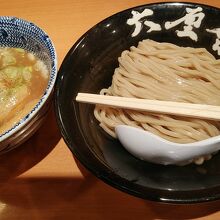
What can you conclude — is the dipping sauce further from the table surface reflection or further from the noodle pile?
the noodle pile

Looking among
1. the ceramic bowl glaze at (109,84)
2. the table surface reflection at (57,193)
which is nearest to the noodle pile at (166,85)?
the ceramic bowl glaze at (109,84)

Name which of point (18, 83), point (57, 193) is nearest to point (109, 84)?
point (18, 83)

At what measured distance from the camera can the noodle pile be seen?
3.70ft

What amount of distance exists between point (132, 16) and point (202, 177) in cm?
69

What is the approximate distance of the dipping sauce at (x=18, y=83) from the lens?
1.18 metres

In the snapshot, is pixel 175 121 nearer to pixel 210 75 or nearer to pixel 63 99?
pixel 210 75

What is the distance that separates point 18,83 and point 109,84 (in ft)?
1.19

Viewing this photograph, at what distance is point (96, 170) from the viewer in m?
0.93

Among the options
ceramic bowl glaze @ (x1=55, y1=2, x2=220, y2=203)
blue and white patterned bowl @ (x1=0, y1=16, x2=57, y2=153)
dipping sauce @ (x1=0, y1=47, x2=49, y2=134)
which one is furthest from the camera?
dipping sauce @ (x1=0, y1=47, x2=49, y2=134)

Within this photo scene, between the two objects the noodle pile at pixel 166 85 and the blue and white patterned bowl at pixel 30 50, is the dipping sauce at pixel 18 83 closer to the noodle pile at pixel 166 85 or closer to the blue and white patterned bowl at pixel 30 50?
the blue and white patterned bowl at pixel 30 50

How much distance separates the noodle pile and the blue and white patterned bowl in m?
0.22

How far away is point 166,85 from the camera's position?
1219 mm

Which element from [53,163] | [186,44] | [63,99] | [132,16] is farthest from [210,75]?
[53,163]

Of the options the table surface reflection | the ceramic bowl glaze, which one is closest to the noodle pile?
the ceramic bowl glaze
